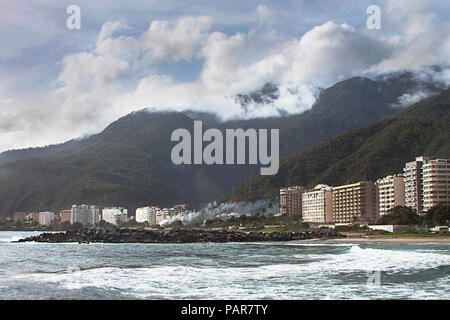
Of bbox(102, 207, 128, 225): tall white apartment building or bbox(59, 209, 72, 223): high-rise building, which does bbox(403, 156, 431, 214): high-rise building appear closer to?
bbox(102, 207, 128, 225): tall white apartment building

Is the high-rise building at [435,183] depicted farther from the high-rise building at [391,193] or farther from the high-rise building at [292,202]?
the high-rise building at [292,202]

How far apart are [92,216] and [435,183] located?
96.1 meters

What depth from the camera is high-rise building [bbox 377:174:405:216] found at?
79.4 metres

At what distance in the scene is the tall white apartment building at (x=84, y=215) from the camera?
14025 cm

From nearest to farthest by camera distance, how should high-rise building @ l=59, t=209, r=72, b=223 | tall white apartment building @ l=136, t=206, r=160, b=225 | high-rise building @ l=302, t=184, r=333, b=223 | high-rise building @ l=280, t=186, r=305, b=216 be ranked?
1. high-rise building @ l=302, t=184, r=333, b=223
2. high-rise building @ l=280, t=186, r=305, b=216
3. tall white apartment building @ l=136, t=206, r=160, b=225
4. high-rise building @ l=59, t=209, r=72, b=223

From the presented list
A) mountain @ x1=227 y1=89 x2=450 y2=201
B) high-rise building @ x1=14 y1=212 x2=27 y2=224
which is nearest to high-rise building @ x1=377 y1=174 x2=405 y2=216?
mountain @ x1=227 y1=89 x2=450 y2=201

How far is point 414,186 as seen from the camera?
76250mm

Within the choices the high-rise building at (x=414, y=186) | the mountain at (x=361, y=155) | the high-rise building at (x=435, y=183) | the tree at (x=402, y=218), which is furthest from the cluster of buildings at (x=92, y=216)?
the tree at (x=402, y=218)

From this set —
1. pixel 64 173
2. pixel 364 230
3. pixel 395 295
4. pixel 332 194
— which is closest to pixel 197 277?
pixel 395 295

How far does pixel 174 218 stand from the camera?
427 feet

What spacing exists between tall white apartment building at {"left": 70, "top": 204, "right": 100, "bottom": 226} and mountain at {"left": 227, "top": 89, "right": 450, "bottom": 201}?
3745 centimetres

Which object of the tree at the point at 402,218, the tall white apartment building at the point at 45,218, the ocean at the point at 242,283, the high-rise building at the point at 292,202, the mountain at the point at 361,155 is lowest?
the tall white apartment building at the point at 45,218

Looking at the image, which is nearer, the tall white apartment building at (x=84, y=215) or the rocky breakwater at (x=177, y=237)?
the rocky breakwater at (x=177, y=237)
